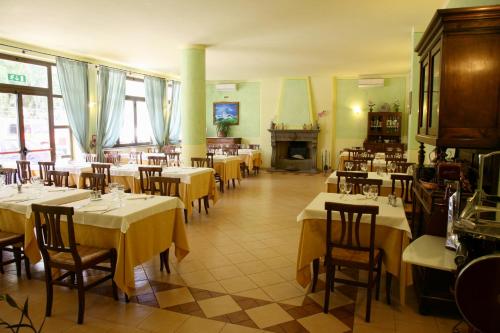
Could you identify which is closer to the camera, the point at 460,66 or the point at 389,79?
the point at 460,66

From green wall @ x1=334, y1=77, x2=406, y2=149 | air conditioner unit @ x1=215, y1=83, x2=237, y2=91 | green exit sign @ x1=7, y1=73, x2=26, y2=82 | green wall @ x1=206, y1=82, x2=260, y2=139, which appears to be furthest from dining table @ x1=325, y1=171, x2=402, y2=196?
air conditioner unit @ x1=215, y1=83, x2=237, y2=91

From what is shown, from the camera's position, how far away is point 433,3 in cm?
510

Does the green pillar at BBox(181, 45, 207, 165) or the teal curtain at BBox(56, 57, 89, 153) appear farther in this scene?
the teal curtain at BBox(56, 57, 89, 153)

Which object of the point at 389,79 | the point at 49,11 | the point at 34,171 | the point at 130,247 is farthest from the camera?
the point at 389,79

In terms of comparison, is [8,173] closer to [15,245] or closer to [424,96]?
Answer: [15,245]

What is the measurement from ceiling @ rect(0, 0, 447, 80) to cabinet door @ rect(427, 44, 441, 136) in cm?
207

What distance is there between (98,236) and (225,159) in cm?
511

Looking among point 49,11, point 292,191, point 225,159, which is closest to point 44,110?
point 49,11

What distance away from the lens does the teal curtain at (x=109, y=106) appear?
30.3ft

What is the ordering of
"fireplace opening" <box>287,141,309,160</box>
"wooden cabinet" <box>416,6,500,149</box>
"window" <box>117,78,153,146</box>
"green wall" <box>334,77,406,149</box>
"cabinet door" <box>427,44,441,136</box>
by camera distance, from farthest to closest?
"fireplace opening" <box>287,141,309,160</box> → "green wall" <box>334,77,406,149</box> → "window" <box>117,78,153,146</box> → "cabinet door" <box>427,44,441,136</box> → "wooden cabinet" <box>416,6,500,149</box>

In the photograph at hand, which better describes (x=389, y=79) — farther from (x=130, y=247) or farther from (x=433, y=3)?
(x=130, y=247)

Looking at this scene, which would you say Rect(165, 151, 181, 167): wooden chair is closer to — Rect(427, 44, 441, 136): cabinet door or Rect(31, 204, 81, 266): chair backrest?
Rect(31, 204, 81, 266): chair backrest

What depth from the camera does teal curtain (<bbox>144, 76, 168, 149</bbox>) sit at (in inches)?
449

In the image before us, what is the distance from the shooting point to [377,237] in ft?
10.7
